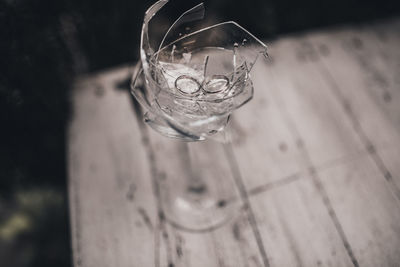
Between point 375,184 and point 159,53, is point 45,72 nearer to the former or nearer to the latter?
point 159,53

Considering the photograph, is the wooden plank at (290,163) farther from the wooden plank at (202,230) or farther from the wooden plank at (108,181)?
the wooden plank at (108,181)

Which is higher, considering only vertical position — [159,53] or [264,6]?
[159,53]

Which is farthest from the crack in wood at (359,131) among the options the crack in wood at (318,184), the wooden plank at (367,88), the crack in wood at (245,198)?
the crack in wood at (245,198)

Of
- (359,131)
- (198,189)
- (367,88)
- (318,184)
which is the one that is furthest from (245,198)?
(367,88)

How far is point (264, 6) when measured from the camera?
60.2 inches

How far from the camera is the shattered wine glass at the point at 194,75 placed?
69cm

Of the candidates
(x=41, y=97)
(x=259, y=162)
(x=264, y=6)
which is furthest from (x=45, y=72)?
(x=264, y=6)

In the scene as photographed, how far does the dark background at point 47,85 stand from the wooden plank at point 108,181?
0.10 m

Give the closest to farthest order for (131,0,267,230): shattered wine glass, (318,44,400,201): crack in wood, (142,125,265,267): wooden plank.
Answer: (131,0,267,230): shattered wine glass → (142,125,265,267): wooden plank → (318,44,400,201): crack in wood

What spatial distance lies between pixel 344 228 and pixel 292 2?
1.25 meters

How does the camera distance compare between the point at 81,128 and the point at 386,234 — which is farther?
the point at 81,128

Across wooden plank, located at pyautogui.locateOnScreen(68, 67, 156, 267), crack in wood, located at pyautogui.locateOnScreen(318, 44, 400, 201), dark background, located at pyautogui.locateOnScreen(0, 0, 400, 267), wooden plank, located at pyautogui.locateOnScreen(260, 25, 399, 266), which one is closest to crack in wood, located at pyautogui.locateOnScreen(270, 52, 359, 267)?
wooden plank, located at pyautogui.locateOnScreen(260, 25, 399, 266)

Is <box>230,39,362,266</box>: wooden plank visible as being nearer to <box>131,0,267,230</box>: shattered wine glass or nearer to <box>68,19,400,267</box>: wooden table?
<box>68,19,400,267</box>: wooden table

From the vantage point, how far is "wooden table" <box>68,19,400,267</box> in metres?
1.07
